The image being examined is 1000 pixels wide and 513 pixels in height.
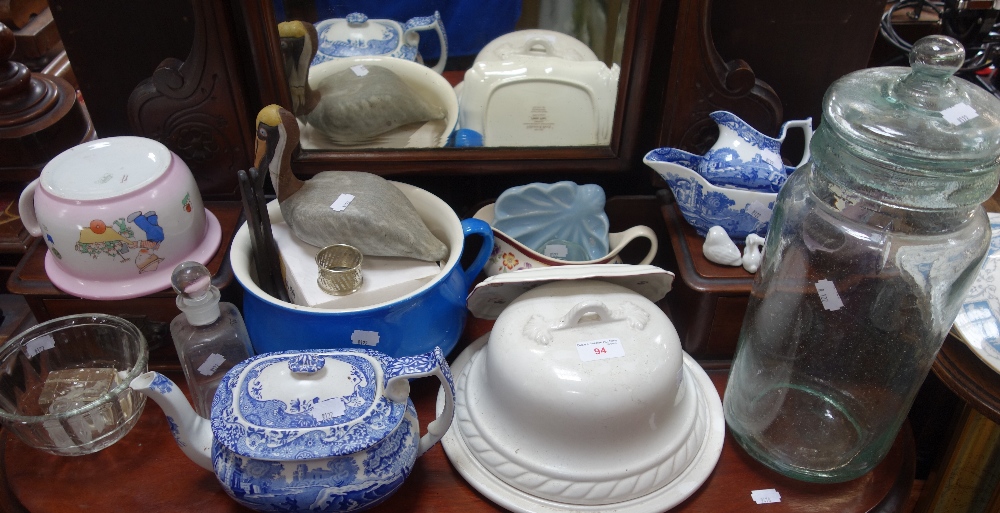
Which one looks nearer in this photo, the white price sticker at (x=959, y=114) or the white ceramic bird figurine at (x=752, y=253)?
the white price sticker at (x=959, y=114)

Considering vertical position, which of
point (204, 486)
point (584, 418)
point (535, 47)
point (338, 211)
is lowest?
point (204, 486)

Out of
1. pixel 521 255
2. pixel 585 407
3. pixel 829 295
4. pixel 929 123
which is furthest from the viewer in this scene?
pixel 521 255

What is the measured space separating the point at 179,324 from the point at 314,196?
0.64 feet

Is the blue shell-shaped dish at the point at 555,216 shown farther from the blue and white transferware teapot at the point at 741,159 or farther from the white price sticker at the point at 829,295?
the white price sticker at the point at 829,295

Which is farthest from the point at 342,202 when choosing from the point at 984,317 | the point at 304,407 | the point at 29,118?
the point at 984,317

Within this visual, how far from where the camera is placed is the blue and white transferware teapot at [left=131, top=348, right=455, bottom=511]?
65 cm

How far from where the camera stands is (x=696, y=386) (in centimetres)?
85

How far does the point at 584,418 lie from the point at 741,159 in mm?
357

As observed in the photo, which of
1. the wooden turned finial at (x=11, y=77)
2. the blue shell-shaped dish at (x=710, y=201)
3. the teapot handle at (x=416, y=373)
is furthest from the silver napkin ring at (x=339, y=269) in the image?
the wooden turned finial at (x=11, y=77)

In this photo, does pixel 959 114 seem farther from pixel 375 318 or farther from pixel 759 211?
pixel 375 318

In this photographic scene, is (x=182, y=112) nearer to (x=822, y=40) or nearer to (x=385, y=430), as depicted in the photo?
(x=385, y=430)

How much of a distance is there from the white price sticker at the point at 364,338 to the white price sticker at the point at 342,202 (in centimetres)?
13

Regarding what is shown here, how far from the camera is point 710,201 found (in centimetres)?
85

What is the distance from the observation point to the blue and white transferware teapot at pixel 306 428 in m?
0.65
